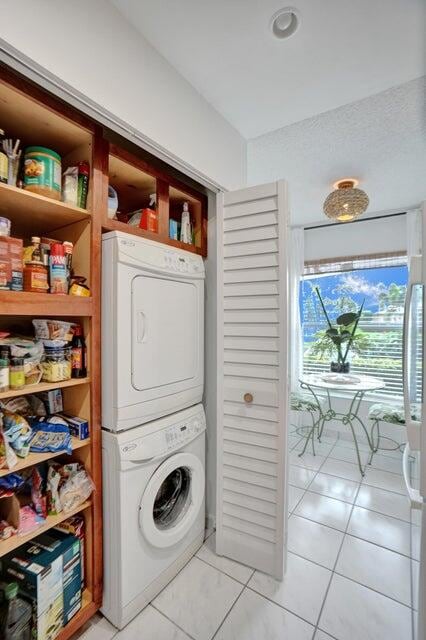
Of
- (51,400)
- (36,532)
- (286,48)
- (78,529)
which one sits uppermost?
(286,48)

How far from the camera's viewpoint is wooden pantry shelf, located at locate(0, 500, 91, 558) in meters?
1.01

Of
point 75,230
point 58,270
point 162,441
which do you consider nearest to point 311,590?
point 162,441

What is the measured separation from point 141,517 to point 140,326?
860 mm

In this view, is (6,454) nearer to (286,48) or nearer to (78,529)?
(78,529)

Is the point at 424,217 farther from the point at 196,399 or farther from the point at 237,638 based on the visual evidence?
the point at 237,638

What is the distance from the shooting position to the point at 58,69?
0.90m

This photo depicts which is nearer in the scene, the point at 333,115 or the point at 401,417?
the point at 333,115

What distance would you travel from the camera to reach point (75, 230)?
133 centimetres

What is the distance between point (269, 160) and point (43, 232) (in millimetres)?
1672

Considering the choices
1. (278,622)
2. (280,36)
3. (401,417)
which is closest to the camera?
(280,36)

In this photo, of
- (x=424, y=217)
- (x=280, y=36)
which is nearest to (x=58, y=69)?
(x=280, y=36)

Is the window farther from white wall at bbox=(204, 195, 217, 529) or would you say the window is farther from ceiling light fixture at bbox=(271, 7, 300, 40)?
ceiling light fixture at bbox=(271, 7, 300, 40)

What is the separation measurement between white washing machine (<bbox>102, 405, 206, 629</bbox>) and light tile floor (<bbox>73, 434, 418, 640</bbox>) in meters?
0.11

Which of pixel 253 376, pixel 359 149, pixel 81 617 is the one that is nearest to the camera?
pixel 81 617
